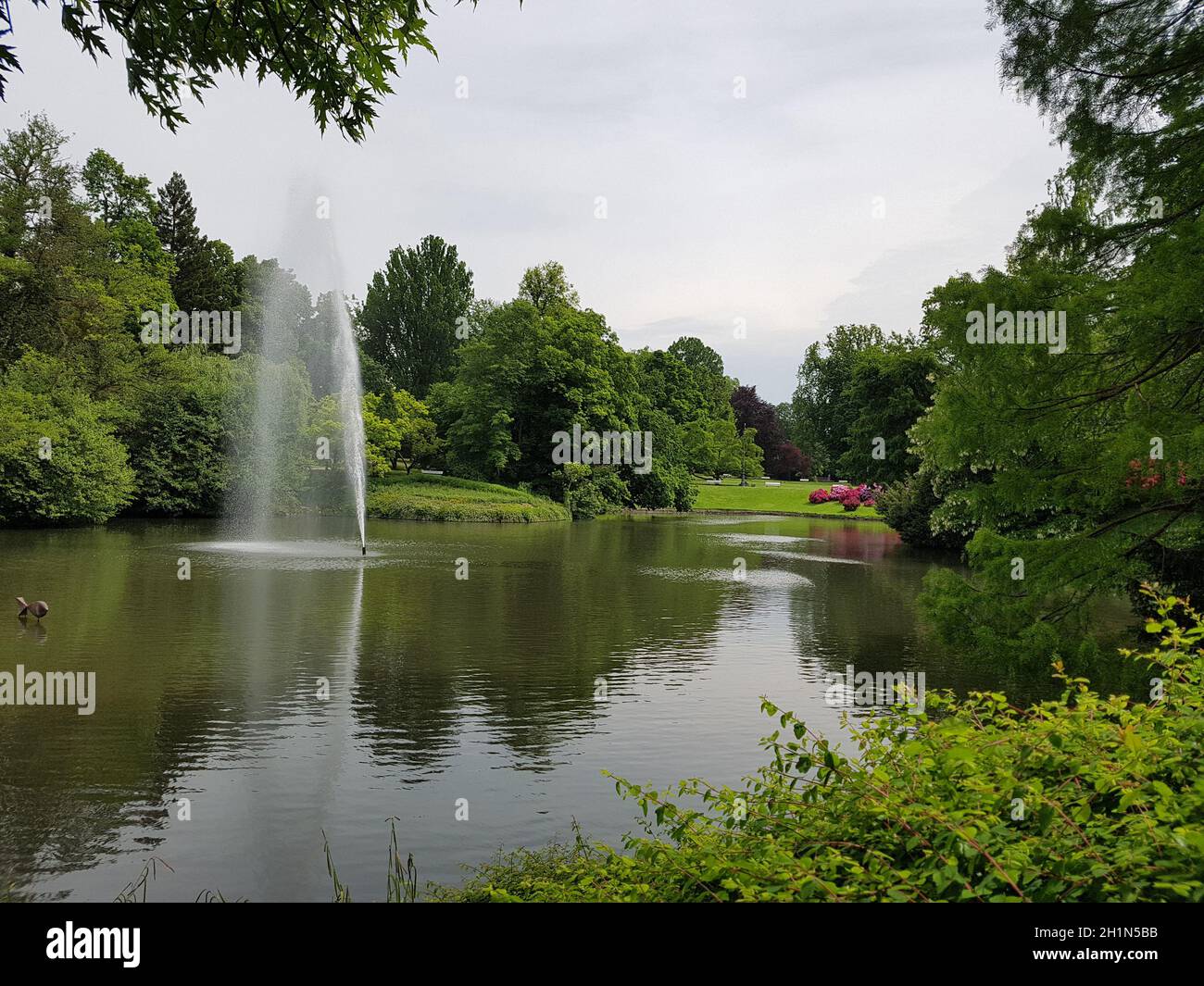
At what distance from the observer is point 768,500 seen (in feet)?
233

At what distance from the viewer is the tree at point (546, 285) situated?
62938mm

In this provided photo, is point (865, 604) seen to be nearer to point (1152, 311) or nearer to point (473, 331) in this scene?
point (1152, 311)

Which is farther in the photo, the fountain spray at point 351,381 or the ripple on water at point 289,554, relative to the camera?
the fountain spray at point 351,381

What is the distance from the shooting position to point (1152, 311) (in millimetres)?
8664

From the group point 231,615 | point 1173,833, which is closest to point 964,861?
point 1173,833

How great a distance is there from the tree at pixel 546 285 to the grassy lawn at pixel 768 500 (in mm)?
17338

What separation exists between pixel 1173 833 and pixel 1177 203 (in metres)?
9.30

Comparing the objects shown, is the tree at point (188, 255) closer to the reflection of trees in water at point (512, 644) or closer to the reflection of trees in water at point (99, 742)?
the reflection of trees in water at point (512, 644)

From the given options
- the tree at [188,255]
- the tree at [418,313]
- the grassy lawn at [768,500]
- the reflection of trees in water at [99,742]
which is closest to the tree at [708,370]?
the grassy lawn at [768,500]

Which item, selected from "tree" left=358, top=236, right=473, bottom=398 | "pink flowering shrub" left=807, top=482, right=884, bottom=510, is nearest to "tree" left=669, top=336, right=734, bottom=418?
"pink flowering shrub" left=807, top=482, right=884, bottom=510

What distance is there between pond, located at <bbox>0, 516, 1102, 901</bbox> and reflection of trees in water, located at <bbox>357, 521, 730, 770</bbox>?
0.21 ft

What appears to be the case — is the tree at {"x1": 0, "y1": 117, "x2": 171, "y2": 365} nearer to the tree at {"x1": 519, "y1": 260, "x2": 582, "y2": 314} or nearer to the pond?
the pond

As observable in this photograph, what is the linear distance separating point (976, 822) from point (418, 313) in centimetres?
8053

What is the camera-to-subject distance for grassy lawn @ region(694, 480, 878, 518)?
63.7m
